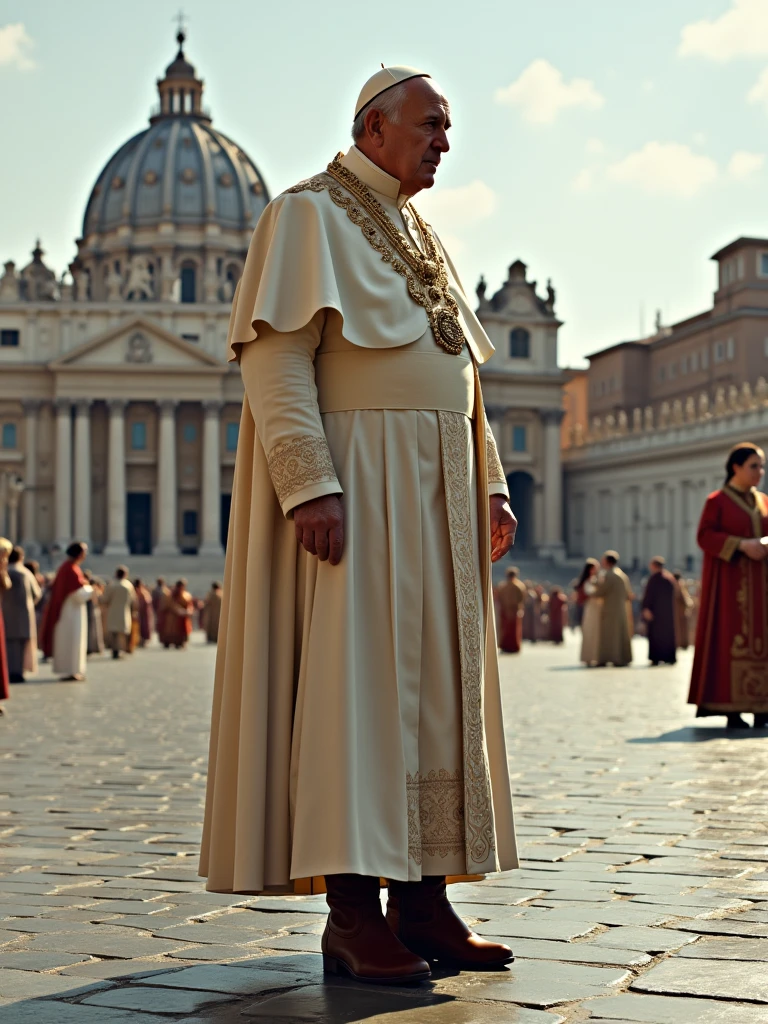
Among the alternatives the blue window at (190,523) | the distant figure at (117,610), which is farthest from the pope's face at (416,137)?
the blue window at (190,523)

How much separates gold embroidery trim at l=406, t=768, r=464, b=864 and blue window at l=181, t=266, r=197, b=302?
304 feet

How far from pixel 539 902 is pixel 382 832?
3.54ft

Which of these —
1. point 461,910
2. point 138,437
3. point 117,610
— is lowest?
point 461,910

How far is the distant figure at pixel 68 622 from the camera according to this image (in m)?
19.3

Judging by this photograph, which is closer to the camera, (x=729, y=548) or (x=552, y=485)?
(x=729, y=548)

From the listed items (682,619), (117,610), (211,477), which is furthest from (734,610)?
(211,477)

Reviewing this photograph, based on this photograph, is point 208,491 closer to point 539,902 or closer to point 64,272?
point 64,272

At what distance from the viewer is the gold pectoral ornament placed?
4184 millimetres

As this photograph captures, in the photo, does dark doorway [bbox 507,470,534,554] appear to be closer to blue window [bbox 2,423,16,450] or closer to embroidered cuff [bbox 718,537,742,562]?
blue window [bbox 2,423,16,450]

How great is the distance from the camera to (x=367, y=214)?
13.8ft

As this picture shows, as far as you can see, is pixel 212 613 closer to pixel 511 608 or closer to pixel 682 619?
pixel 511 608

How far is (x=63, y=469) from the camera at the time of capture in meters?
77.2

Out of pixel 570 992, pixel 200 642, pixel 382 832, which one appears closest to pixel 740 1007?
pixel 570 992

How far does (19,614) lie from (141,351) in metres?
60.4
